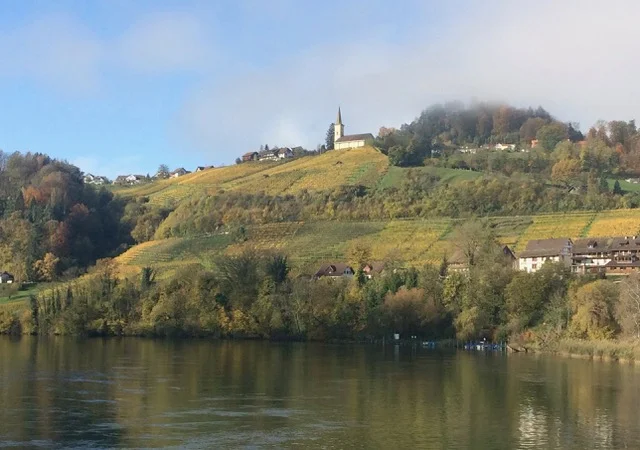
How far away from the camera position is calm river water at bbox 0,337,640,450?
35844mm

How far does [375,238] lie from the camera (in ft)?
383

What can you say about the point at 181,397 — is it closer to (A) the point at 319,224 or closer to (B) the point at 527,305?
(B) the point at 527,305

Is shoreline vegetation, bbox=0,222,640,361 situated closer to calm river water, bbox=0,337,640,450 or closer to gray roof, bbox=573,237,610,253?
calm river water, bbox=0,337,640,450

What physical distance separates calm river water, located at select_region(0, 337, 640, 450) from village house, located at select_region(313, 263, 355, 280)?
32318 millimetres

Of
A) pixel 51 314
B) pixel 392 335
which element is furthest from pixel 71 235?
pixel 392 335

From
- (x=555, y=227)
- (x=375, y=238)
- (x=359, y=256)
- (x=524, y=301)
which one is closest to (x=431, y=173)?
(x=375, y=238)

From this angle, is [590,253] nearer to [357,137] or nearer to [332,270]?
[332,270]

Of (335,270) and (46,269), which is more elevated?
(46,269)

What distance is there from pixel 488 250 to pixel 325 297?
20.4m

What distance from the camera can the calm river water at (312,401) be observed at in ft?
118

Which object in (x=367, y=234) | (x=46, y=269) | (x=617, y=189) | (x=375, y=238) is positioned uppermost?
(x=617, y=189)

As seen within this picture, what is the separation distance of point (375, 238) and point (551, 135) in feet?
260

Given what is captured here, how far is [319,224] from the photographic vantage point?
126500 mm

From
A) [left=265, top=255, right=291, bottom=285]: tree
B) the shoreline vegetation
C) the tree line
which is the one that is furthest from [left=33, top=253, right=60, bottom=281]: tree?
[left=265, top=255, right=291, bottom=285]: tree
